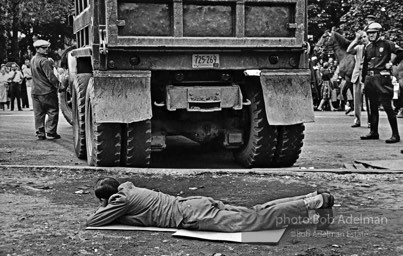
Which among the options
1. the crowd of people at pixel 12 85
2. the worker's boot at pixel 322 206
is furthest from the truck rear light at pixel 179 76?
the crowd of people at pixel 12 85

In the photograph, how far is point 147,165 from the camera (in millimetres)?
10117

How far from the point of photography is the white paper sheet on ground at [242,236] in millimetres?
6262

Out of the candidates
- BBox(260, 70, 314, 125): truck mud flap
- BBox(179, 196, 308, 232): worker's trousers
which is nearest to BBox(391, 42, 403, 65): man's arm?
BBox(260, 70, 314, 125): truck mud flap

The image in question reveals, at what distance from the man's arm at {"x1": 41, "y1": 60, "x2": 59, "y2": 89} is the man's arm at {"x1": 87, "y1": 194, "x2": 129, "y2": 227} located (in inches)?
328

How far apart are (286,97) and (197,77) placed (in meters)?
1.09

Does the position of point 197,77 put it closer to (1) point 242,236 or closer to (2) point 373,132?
(1) point 242,236

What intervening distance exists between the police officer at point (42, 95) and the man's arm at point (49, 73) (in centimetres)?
3

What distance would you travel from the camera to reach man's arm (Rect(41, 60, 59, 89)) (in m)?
14.8

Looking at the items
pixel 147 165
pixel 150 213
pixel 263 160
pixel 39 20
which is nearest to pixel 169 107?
pixel 147 165

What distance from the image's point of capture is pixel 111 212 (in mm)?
6668

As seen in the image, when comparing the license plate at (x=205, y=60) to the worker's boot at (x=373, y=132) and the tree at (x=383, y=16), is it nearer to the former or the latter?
the worker's boot at (x=373, y=132)

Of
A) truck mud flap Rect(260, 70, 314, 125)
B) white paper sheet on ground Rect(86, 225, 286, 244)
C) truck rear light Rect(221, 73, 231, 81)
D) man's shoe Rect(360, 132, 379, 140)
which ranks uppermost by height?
truck rear light Rect(221, 73, 231, 81)

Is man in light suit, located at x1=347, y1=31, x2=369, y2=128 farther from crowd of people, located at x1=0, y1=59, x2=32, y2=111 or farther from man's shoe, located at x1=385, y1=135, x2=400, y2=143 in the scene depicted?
crowd of people, located at x1=0, y1=59, x2=32, y2=111

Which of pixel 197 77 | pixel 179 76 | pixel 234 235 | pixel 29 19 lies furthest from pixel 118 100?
pixel 29 19
